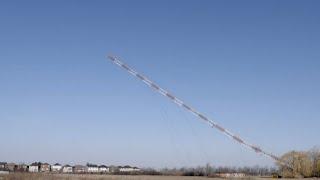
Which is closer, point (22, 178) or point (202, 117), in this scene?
point (202, 117)

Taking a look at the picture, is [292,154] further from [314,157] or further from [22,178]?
[22,178]

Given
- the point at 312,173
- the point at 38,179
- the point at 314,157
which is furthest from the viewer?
the point at 314,157

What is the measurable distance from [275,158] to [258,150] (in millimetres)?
5580

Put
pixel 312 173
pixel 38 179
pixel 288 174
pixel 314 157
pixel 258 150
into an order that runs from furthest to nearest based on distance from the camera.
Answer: pixel 314 157, pixel 312 173, pixel 288 174, pixel 38 179, pixel 258 150

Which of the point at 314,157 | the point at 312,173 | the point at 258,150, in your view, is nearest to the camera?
the point at 258,150

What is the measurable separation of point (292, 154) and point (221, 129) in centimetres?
5959

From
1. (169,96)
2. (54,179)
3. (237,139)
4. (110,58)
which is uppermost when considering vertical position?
(110,58)

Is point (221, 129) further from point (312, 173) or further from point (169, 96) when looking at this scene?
point (312, 173)

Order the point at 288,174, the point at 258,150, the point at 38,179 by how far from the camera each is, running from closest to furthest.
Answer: the point at 258,150 → the point at 38,179 → the point at 288,174

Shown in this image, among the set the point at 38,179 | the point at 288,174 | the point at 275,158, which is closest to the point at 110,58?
the point at 38,179

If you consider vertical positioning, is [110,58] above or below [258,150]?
above

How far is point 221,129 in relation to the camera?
94.8 metres

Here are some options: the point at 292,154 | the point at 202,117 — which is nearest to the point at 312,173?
the point at 292,154

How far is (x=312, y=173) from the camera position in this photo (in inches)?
5871
